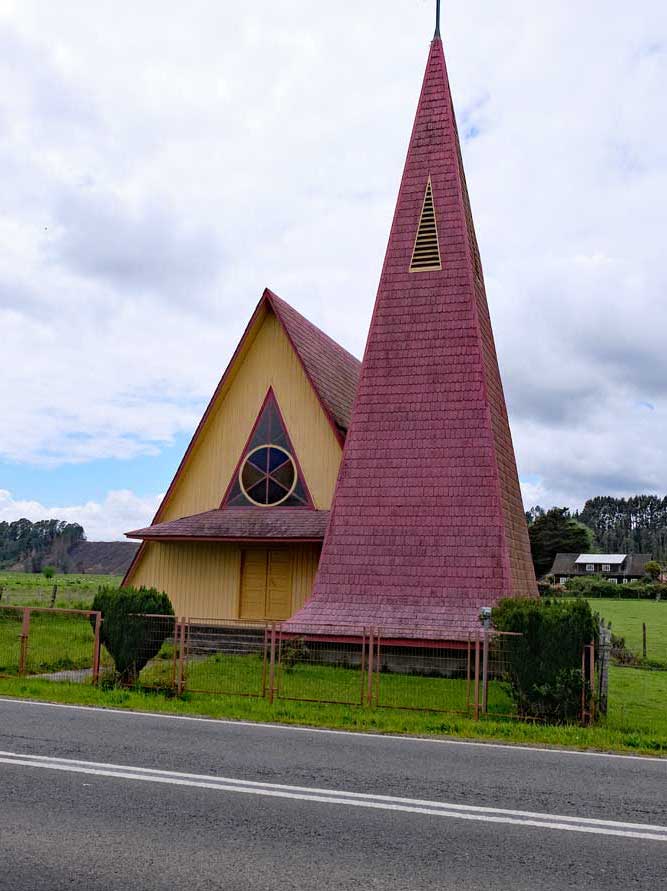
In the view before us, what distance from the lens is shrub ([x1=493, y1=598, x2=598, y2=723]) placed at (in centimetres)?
1069

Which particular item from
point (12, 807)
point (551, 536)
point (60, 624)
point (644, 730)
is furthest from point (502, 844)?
point (551, 536)

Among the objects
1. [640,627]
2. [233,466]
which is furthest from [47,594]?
[640,627]

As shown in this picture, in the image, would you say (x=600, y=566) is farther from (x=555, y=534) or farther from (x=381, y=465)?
(x=381, y=465)

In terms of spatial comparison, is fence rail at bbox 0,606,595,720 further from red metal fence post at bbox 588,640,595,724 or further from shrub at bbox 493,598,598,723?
shrub at bbox 493,598,598,723

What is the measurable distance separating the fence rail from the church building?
21.0 inches

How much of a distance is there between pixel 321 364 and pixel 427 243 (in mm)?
5080

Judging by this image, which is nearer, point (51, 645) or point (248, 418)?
point (51, 645)

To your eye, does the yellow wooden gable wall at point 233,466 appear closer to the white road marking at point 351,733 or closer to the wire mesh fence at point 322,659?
the wire mesh fence at point 322,659

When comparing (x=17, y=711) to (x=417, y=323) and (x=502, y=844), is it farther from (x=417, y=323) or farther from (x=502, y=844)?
(x=417, y=323)

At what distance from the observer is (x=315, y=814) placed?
19.4 feet

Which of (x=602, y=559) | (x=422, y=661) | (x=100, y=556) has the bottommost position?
(x=422, y=661)

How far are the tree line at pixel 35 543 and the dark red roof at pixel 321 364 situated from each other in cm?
12146

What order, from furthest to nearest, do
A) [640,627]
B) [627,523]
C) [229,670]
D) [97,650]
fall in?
[627,523], [640,627], [229,670], [97,650]

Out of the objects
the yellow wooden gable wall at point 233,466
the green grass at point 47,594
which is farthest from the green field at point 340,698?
the green grass at point 47,594
